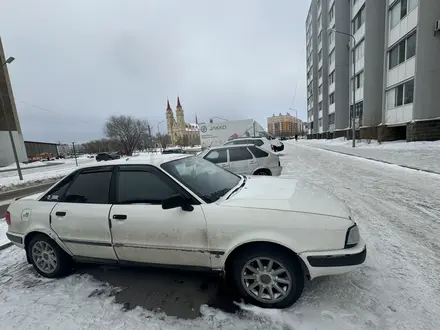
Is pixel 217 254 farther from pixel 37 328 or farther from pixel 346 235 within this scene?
pixel 37 328

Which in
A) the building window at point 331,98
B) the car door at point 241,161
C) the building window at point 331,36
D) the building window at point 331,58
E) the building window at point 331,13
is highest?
the building window at point 331,13

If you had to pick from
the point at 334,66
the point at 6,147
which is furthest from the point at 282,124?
the point at 6,147

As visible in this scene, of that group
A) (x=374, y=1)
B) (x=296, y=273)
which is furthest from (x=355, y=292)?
(x=374, y=1)

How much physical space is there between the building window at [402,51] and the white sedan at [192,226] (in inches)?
848

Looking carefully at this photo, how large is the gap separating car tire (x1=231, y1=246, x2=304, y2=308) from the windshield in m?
0.75

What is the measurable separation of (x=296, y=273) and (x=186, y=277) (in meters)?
1.46

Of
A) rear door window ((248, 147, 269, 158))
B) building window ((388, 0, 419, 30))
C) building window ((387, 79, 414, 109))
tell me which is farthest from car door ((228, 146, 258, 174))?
building window ((388, 0, 419, 30))

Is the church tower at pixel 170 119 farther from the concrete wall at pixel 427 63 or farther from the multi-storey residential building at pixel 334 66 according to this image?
the concrete wall at pixel 427 63

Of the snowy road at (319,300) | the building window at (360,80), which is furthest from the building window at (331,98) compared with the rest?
the snowy road at (319,300)

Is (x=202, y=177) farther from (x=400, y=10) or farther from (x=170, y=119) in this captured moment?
(x=170, y=119)

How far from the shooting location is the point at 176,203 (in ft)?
8.06

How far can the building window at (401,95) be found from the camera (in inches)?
705

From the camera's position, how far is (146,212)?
2680 millimetres

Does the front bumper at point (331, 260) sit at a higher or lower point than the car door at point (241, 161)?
lower
